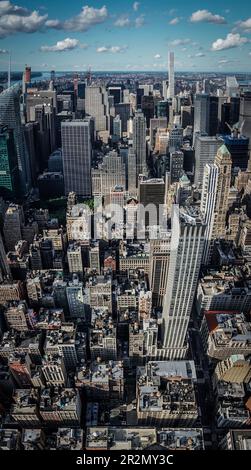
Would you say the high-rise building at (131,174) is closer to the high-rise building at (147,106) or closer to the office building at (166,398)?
the high-rise building at (147,106)

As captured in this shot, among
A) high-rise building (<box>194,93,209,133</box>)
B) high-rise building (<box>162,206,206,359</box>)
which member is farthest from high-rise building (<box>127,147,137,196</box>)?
high-rise building (<box>162,206,206,359</box>)

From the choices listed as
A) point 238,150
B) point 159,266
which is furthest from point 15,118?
point 238,150

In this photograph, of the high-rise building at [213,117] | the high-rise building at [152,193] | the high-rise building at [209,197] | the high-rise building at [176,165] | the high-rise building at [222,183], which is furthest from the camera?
the high-rise building at [213,117]

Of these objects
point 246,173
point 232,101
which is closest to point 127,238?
point 246,173

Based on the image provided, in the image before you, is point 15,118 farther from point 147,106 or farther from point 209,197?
point 147,106

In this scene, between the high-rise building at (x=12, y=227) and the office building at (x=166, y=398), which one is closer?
the office building at (x=166, y=398)

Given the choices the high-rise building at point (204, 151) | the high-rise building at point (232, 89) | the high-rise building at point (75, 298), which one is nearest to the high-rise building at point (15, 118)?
the high-rise building at point (204, 151)

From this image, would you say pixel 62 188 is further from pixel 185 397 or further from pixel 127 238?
pixel 185 397
